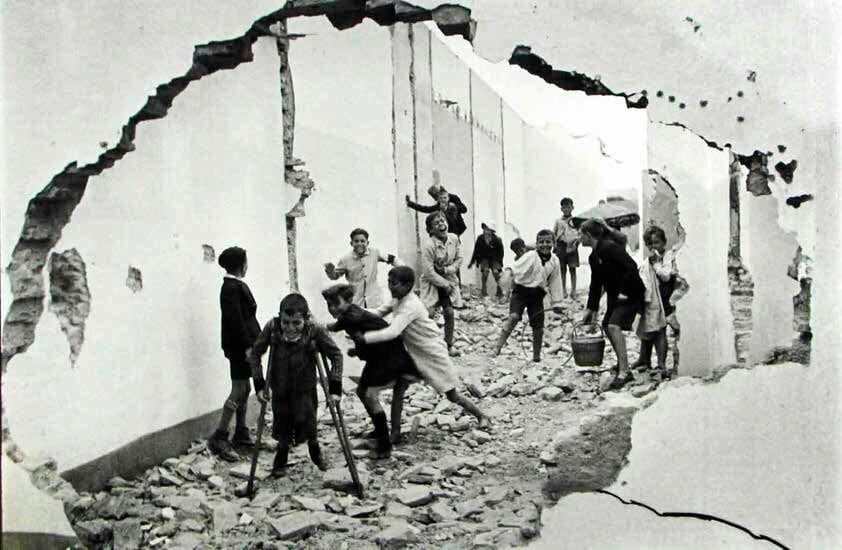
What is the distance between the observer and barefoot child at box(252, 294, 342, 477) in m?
3.86

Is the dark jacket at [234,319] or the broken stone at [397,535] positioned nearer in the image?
the broken stone at [397,535]

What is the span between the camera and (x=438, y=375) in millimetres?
4461

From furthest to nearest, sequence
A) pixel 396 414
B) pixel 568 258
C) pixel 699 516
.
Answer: pixel 568 258 < pixel 396 414 < pixel 699 516

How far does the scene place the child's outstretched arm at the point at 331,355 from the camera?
3.84 meters

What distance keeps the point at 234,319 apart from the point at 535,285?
9.60 feet

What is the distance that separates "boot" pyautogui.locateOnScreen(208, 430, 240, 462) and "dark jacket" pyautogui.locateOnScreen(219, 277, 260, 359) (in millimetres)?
455

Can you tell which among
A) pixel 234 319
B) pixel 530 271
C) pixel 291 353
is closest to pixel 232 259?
pixel 234 319

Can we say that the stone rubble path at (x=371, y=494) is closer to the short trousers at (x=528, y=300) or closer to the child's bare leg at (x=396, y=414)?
the child's bare leg at (x=396, y=414)

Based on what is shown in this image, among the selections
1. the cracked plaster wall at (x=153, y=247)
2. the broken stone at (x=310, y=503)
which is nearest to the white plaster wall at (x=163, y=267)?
the cracked plaster wall at (x=153, y=247)

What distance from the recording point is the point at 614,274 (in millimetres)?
4582

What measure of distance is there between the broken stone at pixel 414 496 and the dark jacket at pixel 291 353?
26.7 inches

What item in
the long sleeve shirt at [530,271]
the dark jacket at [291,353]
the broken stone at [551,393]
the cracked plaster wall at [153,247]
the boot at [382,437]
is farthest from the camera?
the long sleeve shirt at [530,271]

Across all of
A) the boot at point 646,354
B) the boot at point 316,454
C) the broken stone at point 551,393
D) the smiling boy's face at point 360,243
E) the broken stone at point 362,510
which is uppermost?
the smiling boy's face at point 360,243

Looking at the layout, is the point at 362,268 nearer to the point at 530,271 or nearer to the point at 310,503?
the point at 530,271
